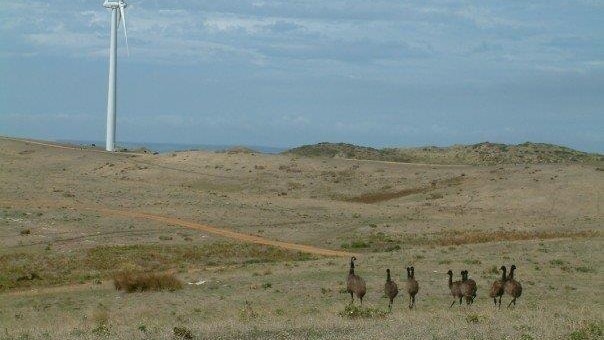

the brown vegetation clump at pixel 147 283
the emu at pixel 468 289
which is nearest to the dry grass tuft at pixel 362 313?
the emu at pixel 468 289

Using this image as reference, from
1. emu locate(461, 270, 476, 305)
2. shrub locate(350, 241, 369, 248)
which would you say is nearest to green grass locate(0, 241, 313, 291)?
shrub locate(350, 241, 369, 248)

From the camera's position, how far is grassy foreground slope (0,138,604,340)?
64.4 feet

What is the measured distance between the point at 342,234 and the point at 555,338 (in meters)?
37.2

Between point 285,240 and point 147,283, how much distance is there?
20.9 meters

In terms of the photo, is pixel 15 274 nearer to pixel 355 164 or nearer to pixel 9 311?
pixel 9 311

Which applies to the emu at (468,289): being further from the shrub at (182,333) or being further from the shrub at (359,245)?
the shrub at (359,245)

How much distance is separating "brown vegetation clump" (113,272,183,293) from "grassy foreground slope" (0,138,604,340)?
55 centimetres

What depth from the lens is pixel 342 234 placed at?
52.9 m

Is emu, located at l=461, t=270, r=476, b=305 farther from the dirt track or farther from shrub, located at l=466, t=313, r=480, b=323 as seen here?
the dirt track

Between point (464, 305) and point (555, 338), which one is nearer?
point (555, 338)

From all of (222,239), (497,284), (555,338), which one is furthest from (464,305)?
(222,239)

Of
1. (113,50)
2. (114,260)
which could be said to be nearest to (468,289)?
(114,260)

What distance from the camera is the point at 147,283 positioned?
2997cm

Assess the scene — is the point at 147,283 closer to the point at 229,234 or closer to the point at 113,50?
the point at 229,234
